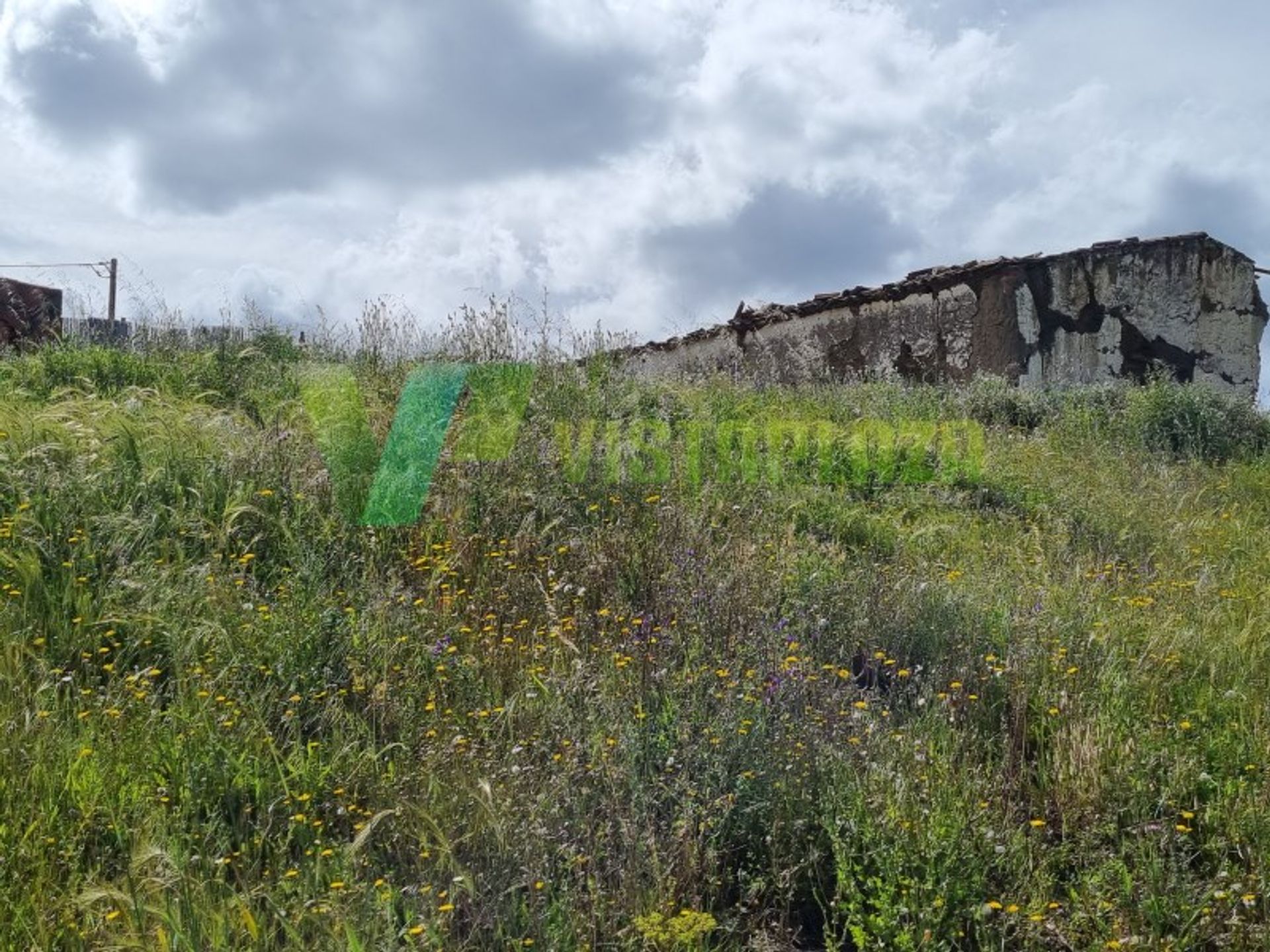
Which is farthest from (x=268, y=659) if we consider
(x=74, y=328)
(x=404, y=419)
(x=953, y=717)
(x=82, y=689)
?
(x=74, y=328)

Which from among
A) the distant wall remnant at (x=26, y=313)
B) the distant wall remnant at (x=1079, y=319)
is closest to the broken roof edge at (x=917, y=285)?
the distant wall remnant at (x=1079, y=319)

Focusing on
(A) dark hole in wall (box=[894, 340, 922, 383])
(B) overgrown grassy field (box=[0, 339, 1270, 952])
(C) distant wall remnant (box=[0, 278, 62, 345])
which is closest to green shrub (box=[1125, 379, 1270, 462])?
(A) dark hole in wall (box=[894, 340, 922, 383])

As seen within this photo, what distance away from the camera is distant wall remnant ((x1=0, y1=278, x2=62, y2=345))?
1176 cm

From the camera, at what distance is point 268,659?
14.1 feet

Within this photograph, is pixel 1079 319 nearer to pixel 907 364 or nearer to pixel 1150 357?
pixel 1150 357

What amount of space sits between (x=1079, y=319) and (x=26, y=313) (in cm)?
1290

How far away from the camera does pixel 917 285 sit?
15.2m

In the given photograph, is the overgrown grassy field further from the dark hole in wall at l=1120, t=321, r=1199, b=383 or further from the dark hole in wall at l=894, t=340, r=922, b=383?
the dark hole in wall at l=1120, t=321, r=1199, b=383

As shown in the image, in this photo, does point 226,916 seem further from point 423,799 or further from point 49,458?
point 49,458

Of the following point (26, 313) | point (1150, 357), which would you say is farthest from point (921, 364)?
point (26, 313)

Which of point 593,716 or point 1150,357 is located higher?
point 1150,357

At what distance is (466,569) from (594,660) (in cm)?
129

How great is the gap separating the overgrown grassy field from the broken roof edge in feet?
24.3

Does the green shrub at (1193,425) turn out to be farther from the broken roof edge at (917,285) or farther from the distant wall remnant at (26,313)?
the distant wall remnant at (26,313)
